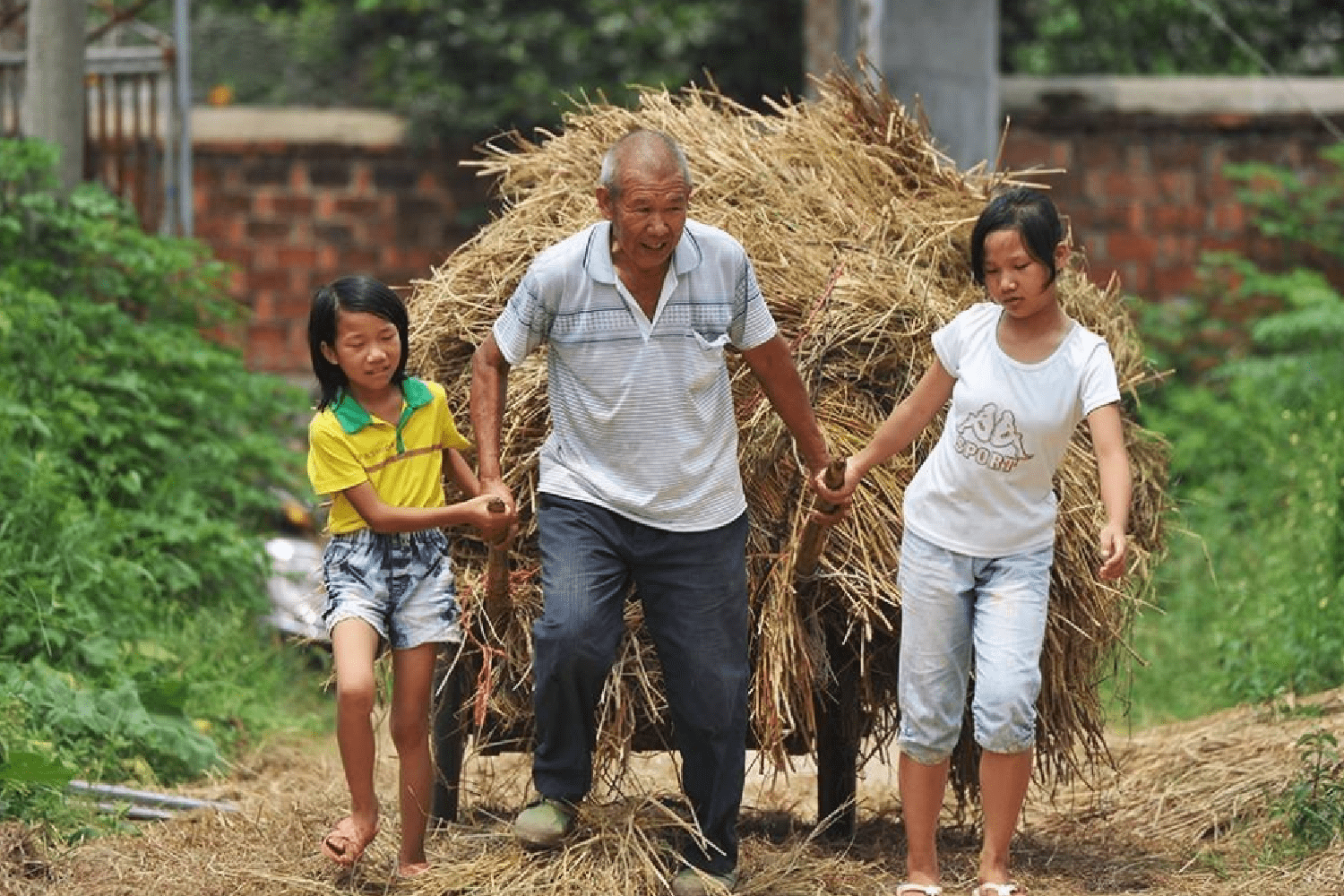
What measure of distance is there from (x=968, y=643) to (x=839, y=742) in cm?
79

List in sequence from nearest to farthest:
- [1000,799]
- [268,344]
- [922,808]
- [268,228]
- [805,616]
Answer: [1000,799], [922,808], [805,616], [268,344], [268,228]

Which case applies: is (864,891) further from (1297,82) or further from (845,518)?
(1297,82)

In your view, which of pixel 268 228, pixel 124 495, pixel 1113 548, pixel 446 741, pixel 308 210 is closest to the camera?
pixel 1113 548

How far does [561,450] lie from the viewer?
4727 mm

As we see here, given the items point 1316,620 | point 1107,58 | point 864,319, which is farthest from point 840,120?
point 1107,58

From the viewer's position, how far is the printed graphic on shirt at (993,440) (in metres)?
4.58

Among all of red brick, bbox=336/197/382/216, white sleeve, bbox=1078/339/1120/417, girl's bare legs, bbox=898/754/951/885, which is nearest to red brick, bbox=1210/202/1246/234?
red brick, bbox=336/197/382/216

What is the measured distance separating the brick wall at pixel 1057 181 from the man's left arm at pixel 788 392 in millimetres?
7066

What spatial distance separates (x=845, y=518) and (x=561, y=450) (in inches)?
30.8

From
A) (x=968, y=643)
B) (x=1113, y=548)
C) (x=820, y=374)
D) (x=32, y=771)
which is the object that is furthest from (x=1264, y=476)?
(x=32, y=771)

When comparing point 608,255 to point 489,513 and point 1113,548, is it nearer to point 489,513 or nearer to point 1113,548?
point 489,513

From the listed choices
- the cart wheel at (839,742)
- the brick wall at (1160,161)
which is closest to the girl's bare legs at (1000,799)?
the cart wheel at (839,742)

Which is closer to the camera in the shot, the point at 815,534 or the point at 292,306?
the point at 815,534

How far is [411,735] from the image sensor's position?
187 inches
